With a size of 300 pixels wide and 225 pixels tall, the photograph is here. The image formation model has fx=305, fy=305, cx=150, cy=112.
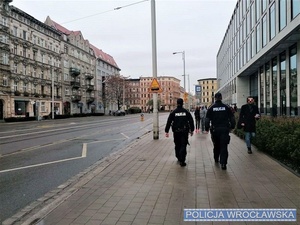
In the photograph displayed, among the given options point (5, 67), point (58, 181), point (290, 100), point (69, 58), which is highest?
point (69, 58)

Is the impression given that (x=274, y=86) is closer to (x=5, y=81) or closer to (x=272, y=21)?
(x=272, y=21)

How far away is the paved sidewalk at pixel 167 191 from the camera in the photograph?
169 inches

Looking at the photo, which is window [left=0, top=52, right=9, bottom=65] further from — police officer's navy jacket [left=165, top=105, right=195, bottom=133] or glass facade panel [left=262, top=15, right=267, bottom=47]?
police officer's navy jacket [left=165, top=105, right=195, bottom=133]

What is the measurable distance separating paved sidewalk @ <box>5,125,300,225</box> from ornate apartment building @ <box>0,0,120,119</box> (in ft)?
141

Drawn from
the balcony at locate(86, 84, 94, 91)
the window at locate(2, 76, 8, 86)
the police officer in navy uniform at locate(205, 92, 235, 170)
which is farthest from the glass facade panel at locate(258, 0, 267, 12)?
the balcony at locate(86, 84, 94, 91)

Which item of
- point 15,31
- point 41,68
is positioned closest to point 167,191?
point 15,31

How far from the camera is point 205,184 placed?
592 centimetres

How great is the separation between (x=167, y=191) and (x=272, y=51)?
86.5 ft

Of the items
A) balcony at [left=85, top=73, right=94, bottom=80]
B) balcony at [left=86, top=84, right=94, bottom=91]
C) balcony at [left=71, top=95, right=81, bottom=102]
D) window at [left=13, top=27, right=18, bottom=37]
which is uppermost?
window at [left=13, top=27, right=18, bottom=37]

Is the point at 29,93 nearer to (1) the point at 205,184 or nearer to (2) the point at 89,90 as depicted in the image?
(2) the point at 89,90

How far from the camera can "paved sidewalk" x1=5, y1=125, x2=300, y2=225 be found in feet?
14.1

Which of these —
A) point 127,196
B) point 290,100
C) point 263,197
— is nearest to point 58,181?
point 127,196

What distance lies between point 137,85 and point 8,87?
107567 mm

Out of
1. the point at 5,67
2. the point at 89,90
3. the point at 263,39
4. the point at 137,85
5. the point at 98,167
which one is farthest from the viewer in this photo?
the point at 137,85
